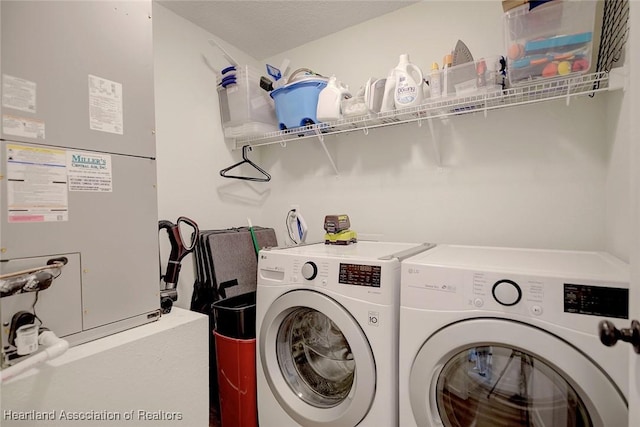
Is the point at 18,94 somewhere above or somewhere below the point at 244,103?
below

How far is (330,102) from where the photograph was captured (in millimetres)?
1640

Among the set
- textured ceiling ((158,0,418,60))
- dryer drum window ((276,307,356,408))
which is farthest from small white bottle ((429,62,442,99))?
dryer drum window ((276,307,356,408))

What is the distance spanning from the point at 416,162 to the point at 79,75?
161 centimetres

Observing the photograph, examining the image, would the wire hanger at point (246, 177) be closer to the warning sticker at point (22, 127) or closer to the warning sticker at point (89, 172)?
the warning sticker at point (89, 172)

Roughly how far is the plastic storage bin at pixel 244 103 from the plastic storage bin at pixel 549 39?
1.38 metres

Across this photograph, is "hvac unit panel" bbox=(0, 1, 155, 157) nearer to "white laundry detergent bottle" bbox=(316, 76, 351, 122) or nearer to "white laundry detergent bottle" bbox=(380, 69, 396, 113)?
"white laundry detergent bottle" bbox=(316, 76, 351, 122)

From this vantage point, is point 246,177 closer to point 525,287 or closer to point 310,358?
point 310,358

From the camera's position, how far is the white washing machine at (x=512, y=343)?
808mm

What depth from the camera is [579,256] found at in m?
1.22

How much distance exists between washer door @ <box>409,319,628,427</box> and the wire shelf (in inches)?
37.7

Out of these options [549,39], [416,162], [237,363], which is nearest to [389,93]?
[416,162]

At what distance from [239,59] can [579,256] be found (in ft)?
7.81

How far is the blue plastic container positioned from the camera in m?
1.72

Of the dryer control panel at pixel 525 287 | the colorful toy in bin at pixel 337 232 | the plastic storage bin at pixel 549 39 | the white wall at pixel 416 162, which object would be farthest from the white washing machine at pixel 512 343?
Answer: the plastic storage bin at pixel 549 39
